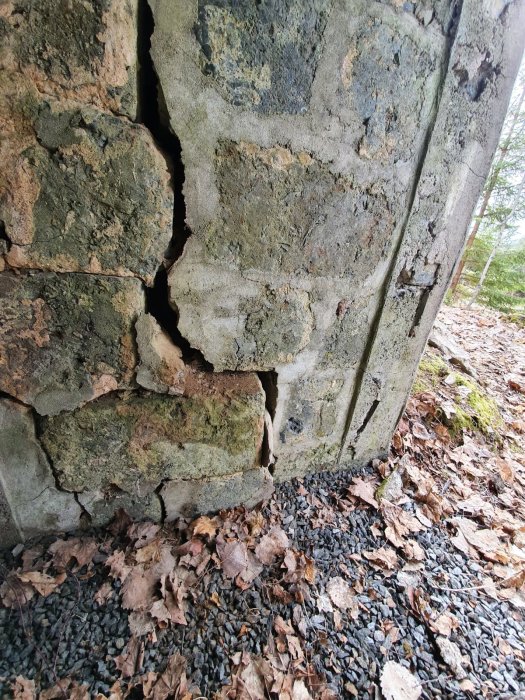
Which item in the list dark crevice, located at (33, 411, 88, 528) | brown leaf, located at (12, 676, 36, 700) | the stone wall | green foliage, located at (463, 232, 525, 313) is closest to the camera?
the stone wall

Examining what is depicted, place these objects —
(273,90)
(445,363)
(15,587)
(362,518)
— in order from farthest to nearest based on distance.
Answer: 1. (445,363)
2. (362,518)
3. (15,587)
4. (273,90)

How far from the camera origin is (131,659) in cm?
124

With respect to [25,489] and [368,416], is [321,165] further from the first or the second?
→ [25,489]

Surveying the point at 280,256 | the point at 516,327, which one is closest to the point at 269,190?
the point at 280,256

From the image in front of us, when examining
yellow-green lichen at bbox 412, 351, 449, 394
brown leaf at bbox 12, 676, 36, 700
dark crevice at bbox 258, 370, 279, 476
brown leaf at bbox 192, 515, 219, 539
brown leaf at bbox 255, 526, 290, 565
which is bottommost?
brown leaf at bbox 12, 676, 36, 700

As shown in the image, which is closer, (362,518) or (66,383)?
(66,383)

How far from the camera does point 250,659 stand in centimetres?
129

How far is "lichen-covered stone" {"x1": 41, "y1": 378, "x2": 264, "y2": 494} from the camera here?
1.41 metres

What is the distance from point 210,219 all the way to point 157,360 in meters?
0.62

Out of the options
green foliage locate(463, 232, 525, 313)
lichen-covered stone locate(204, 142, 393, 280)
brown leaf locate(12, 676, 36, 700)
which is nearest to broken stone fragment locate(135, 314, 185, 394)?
lichen-covered stone locate(204, 142, 393, 280)

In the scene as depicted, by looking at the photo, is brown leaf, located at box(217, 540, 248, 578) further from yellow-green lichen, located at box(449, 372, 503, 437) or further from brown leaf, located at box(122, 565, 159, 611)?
yellow-green lichen, located at box(449, 372, 503, 437)

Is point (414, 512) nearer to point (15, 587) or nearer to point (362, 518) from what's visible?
point (362, 518)

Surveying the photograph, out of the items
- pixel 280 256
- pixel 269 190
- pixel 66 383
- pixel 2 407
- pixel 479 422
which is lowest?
pixel 479 422

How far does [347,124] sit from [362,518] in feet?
6.67
